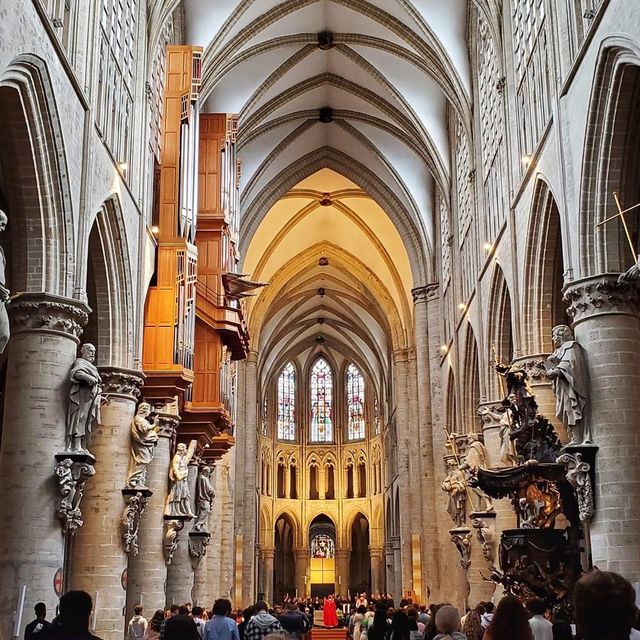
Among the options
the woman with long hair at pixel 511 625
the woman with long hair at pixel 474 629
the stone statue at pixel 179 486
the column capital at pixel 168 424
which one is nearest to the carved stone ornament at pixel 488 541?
the stone statue at pixel 179 486

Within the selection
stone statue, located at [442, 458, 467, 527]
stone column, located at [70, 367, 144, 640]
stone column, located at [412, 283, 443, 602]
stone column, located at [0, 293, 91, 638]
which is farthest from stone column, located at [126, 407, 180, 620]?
stone column, located at [412, 283, 443, 602]

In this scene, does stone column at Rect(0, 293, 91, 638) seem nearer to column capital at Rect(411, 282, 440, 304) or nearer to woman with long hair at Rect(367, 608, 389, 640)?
woman with long hair at Rect(367, 608, 389, 640)

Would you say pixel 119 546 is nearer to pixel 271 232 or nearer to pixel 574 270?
pixel 574 270

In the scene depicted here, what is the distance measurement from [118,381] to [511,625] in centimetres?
1373

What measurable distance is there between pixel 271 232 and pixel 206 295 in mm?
16383

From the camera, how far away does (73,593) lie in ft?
14.6

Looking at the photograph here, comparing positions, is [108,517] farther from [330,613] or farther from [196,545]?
[330,613]

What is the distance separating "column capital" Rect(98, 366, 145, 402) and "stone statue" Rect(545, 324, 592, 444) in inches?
310

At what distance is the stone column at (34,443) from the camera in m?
12.6

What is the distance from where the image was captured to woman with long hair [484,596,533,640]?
14.1 feet

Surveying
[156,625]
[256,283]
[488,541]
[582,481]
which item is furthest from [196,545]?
[582,481]

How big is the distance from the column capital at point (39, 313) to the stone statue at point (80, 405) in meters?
0.62

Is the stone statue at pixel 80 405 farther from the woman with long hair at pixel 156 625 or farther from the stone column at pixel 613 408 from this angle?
the stone column at pixel 613 408

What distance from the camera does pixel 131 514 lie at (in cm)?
1664
